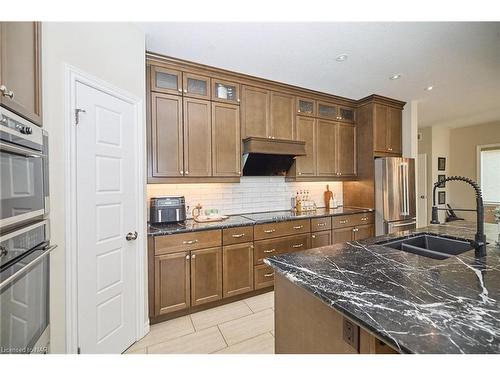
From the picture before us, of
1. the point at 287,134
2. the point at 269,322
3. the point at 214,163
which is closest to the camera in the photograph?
the point at 269,322

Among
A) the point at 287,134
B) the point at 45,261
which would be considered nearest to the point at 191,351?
the point at 45,261

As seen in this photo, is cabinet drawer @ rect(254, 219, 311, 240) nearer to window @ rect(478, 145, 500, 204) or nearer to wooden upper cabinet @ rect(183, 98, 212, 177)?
wooden upper cabinet @ rect(183, 98, 212, 177)

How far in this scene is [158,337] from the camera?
6.86 ft

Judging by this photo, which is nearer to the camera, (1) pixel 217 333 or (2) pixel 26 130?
(2) pixel 26 130

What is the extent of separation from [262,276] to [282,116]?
2.10 meters

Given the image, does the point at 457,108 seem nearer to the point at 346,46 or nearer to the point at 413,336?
the point at 346,46

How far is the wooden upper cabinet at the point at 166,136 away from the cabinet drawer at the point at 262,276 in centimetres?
141

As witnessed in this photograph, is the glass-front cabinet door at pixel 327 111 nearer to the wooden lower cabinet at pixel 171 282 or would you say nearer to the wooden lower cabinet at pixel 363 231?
the wooden lower cabinet at pixel 363 231

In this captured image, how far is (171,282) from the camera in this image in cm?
232

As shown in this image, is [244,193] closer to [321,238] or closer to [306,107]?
[321,238]

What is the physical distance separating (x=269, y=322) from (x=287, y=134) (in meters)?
2.31

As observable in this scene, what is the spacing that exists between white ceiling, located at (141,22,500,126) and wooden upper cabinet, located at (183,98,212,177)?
502 millimetres

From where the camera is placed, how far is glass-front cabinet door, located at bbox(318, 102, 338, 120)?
3648 millimetres

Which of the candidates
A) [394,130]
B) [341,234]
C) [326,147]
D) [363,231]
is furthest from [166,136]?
[394,130]
